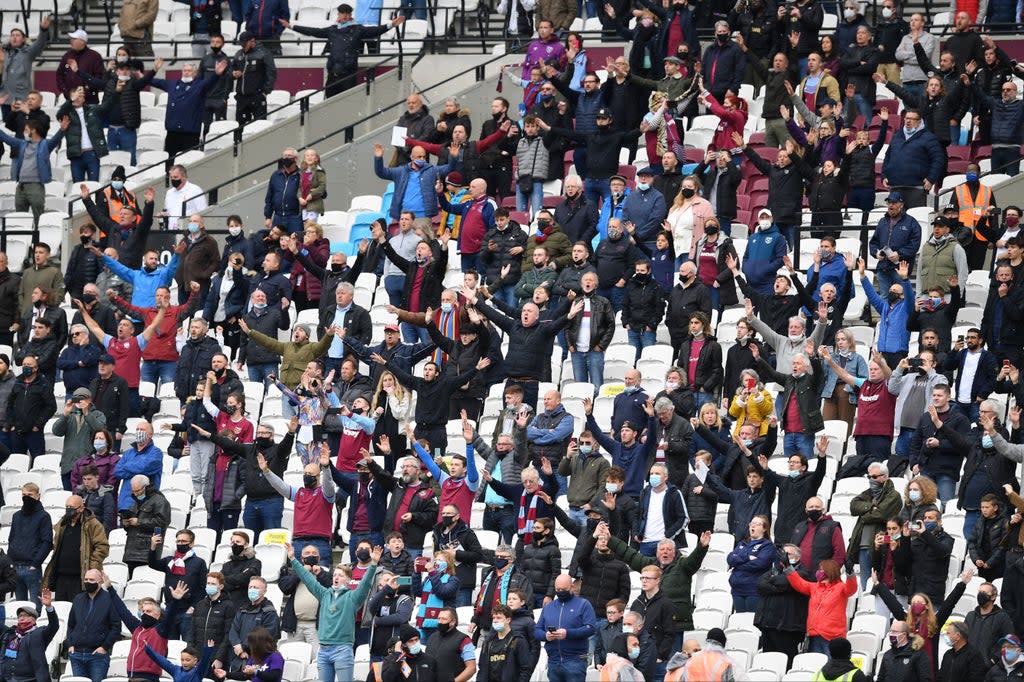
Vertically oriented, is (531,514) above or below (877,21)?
below

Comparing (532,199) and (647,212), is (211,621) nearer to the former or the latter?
(647,212)

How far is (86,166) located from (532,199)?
626 cm

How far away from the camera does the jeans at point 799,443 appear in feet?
73.2

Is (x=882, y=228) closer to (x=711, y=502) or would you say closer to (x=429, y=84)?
(x=711, y=502)

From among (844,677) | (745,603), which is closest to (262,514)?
(745,603)

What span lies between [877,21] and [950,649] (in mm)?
11595

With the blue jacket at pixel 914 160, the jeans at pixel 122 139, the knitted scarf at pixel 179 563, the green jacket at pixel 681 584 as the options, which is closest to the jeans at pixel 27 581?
the knitted scarf at pixel 179 563

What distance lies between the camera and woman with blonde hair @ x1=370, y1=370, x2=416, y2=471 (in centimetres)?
2321

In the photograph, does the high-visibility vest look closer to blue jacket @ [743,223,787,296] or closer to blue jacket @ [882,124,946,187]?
blue jacket @ [743,223,787,296]

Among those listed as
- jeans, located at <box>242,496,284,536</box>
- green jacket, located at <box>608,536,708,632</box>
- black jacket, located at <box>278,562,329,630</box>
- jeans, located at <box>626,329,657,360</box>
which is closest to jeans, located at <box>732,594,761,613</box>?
green jacket, located at <box>608,536,708,632</box>

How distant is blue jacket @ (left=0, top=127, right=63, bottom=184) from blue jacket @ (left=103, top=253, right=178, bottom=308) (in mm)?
3323

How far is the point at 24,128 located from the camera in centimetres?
2991

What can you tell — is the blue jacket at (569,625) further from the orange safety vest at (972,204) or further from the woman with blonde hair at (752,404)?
the orange safety vest at (972,204)

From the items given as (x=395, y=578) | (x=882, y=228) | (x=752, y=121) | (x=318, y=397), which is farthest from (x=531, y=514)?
(x=752, y=121)
